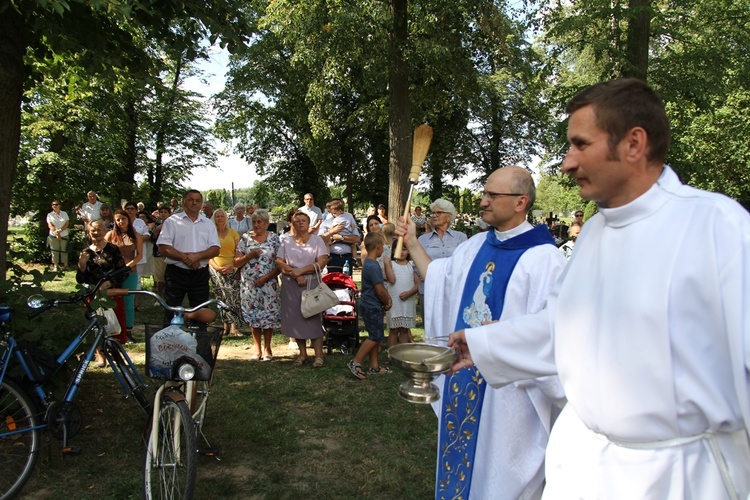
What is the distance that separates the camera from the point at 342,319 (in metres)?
8.03

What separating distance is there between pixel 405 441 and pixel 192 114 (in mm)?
30072

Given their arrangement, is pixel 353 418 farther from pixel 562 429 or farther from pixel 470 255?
pixel 562 429

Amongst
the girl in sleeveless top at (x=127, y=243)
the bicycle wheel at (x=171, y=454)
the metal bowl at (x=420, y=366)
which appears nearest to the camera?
the metal bowl at (x=420, y=366)

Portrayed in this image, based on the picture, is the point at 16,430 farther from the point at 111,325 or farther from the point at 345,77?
the point at 345,77

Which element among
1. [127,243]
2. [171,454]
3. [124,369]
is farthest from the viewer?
[127,243]

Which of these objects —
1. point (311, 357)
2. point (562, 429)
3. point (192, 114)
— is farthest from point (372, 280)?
point (192, 114)

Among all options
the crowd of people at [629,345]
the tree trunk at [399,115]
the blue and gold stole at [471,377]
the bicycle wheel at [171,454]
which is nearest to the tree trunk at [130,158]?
the tree trunk at [399,115]

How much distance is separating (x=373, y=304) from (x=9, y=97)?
14.1 feet

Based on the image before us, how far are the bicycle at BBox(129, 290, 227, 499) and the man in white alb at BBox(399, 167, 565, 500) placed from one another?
1.57 metres

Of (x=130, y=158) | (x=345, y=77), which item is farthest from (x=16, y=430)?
(x=130, y=158)

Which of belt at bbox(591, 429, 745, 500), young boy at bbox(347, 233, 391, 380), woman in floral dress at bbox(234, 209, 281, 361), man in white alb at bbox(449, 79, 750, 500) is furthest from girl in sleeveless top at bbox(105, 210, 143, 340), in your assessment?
belt at bbox(591, 429, 745, 500)

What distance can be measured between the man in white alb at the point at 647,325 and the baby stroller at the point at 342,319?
6121 millimetres

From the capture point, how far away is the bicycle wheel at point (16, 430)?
4.04 meters

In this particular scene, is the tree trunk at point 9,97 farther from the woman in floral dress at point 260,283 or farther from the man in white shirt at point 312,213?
the man in white shirt at point 312,213
